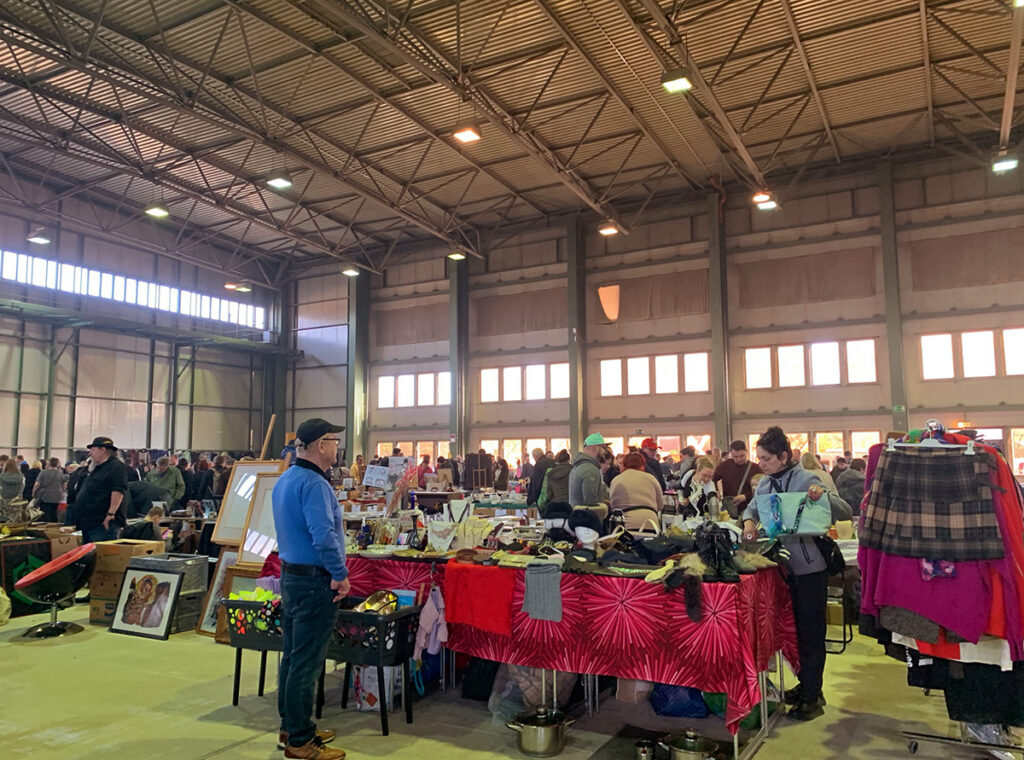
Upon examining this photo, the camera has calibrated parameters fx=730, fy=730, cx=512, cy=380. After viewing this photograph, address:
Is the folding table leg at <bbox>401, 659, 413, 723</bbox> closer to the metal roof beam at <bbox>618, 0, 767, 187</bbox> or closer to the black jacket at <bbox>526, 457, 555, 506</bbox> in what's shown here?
the black jacket at <bbox>526, 457, 555, 506</bbox>

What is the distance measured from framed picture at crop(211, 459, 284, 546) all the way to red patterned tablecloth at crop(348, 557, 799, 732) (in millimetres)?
3012

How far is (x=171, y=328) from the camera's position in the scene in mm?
20234

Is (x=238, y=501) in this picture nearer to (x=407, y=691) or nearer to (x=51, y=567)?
(x=51, y=567)

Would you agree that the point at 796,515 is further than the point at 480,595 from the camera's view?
No

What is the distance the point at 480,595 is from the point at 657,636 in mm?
1067

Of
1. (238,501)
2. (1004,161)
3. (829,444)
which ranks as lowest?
(238,501)

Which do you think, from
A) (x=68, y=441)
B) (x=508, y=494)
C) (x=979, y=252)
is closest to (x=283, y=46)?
(x=508, y=494)

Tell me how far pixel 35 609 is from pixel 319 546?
18.2 feet

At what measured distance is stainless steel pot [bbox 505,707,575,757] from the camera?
371 centimetres

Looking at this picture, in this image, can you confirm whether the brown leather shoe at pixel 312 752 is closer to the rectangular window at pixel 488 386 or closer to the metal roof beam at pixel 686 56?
the metal roof beam at pixel 686 56

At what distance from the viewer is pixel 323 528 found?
356cm

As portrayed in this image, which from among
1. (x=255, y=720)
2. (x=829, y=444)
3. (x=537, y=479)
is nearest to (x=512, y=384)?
(x=829, y=444)

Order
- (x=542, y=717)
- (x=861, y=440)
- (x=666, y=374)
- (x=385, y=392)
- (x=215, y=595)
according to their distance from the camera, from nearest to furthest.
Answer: (x=542, y=717) < (x=215, y=595) < (x=861, y=440) < (x=666, y=374) < (x=385, y=392)

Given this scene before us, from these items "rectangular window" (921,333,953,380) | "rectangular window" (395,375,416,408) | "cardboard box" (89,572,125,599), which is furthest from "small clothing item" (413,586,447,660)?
"rectangular window" (395,375,416,408)
